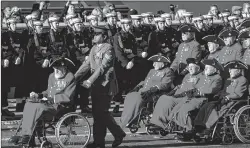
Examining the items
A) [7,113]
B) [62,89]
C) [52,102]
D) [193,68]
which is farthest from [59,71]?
[7,113]

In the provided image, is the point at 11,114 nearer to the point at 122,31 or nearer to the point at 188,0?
the point at 122,31

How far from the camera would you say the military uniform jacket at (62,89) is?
11.0 metres

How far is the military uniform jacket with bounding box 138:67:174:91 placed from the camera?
1245cm

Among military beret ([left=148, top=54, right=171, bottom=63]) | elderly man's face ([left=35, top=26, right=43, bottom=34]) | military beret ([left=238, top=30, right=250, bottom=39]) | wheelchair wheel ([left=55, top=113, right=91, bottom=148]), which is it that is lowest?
wheelchair wheel ([left=55, top=113, right=91, bottom=148])

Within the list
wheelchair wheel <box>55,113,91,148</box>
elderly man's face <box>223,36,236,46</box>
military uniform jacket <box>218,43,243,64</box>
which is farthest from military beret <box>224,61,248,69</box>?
wheelchair wheel <box>55,113,91,148</box>

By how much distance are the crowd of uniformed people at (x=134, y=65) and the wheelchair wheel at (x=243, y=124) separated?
235 mm

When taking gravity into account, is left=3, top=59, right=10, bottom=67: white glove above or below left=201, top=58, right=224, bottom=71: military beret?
above

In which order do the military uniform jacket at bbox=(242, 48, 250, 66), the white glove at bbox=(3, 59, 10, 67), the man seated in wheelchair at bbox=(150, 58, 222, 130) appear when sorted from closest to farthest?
1. the man seated in wheelchair at bbox=(150, 58, 222, 130)
2. the military uniform jacket at bbox=(242, 48, 250, 66)
3. the white glove at bbox=(3, 59, 10, 67)

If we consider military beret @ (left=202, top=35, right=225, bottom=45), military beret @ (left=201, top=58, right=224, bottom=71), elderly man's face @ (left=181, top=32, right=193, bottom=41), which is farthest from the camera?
elderly man's face @ (left=181, top=32, right=193, bottom=41)

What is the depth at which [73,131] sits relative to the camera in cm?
1076

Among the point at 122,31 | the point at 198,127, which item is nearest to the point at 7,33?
the point at 122,31

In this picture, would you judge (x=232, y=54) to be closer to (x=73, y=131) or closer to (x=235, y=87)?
(x=235, y=87)

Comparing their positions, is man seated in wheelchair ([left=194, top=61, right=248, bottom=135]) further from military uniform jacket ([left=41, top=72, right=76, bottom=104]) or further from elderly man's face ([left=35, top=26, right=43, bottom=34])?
elderly man's face ([left=35, top=26, right=43, bottom=34])

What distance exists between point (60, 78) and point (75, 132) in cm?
87
